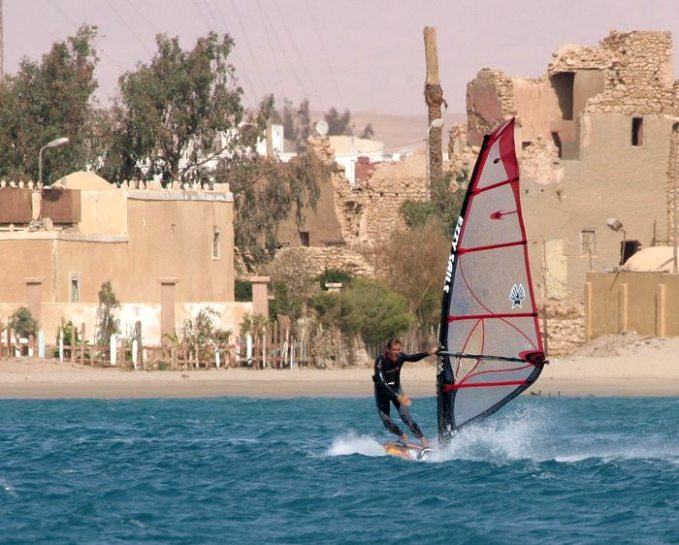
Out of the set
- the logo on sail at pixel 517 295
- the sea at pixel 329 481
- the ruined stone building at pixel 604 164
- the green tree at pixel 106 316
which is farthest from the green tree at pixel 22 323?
the logo on sail at pixel 517 295

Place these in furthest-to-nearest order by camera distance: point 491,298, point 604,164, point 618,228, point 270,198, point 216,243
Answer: point 270,198 → point 604,164 → point 618,228 → point 216,243 → point 491,298

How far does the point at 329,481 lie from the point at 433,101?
2981 cm

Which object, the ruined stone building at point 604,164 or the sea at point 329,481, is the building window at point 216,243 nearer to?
the ruined stone building at point 604,164

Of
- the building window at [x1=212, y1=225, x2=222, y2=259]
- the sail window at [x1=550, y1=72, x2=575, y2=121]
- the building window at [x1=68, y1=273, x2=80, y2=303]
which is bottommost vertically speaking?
the building window at [x1=68, y1=273, x2=80, y2=303]

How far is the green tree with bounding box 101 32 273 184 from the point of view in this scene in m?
51.9

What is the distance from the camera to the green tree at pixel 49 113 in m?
52.3

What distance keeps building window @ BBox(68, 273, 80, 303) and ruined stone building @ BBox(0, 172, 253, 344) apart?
0.02 m

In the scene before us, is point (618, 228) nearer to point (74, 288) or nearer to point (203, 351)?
point (203, 351)

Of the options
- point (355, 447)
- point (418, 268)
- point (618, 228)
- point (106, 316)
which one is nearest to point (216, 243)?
point (106, 316)

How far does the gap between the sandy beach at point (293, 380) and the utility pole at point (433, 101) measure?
12685mm

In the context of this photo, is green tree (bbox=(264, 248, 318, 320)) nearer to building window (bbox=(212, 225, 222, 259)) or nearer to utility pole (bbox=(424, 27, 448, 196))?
building window (bbox=(212, 225, 222, 259))

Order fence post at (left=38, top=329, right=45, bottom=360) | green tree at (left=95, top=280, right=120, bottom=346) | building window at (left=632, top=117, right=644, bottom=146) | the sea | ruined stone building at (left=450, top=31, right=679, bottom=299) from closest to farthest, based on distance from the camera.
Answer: the sea, fence post at (left=38, top=329, right=45, bottom=360), green tree at (left=95, top=280, right=120, bottom=346), ruined stone building at (left=450, top=31, right=679, bottom=299), building window at (left=632, top=117, right=644, bottom=146)

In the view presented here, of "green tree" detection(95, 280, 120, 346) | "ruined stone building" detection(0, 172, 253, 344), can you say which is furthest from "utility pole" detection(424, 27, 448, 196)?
→ "green tree" detection(95, 280, 120, 346)

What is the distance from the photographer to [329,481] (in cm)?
2323
